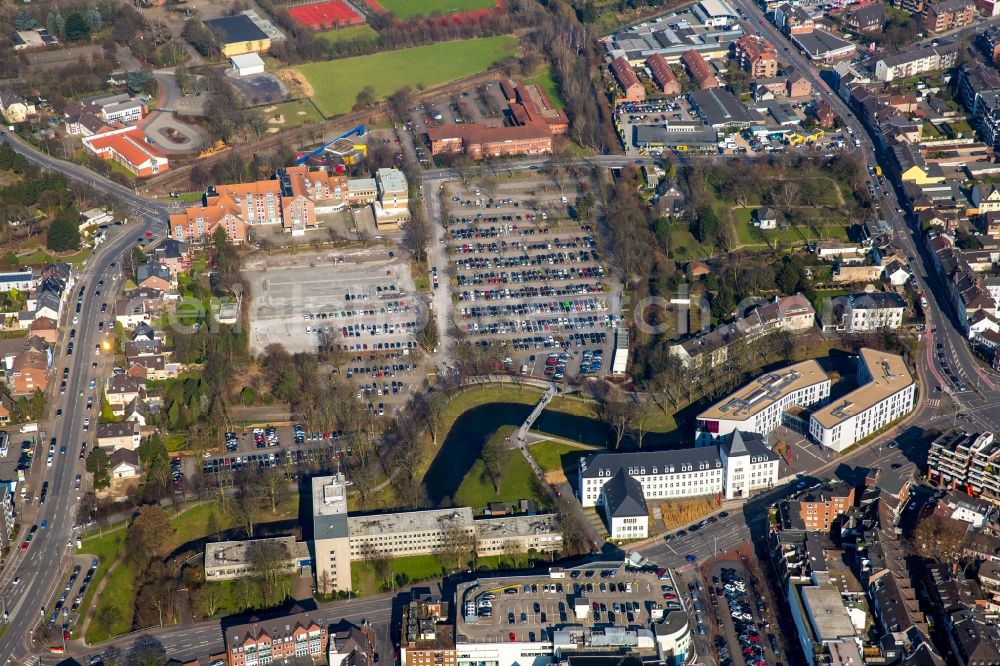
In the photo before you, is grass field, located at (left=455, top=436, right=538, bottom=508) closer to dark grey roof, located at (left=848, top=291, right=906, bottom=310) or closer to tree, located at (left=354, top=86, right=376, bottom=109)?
dark grey roof, located at (left=848, top=291, right=906, bottom=310)

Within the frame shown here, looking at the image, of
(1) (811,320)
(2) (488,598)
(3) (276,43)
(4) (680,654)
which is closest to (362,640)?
(2) (488,598)

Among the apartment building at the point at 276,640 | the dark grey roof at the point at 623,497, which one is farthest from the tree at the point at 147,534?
the dark grey roof at the point at 623,497

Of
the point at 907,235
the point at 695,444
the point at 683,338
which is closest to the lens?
the point at 695,444

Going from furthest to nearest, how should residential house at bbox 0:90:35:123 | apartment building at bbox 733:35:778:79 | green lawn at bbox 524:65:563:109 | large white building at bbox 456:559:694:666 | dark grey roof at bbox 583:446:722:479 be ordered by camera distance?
apartment building at bbox 733:35:778:79 → green lawn at bbox 524:65:563:109 → residential house at bbox 0:90:35:123 → dark grey roof at bbox 583:446:722:479 → large white building at bbox 456:559:694:666

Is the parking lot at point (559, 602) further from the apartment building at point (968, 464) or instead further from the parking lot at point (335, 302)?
the parking lot at point (335, 302)

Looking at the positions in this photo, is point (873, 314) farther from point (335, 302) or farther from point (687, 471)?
point (335, 302)

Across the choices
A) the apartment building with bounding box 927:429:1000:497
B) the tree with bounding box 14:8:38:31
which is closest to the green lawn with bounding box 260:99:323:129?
the tree with bounding box 14:8:38:31

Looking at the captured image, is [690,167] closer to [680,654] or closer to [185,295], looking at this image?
[185,295]
